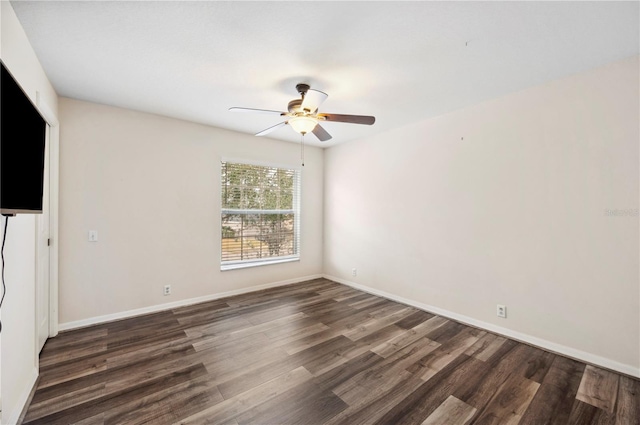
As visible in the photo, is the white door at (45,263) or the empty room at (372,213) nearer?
the empty room at (372,213)

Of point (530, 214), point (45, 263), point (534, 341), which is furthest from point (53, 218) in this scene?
point (534, 341)

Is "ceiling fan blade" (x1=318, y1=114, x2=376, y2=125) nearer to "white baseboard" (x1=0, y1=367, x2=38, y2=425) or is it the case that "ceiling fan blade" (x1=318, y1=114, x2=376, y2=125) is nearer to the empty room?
the empty room

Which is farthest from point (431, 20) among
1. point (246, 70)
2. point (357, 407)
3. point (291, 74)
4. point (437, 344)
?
point (437, 344)

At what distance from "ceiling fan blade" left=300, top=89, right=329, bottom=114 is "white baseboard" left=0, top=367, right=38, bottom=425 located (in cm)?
271

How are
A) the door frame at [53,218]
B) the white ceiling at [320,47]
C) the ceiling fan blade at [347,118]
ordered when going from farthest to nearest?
the door frame at [53,218]
the ceiling fan blade at [347,118]
the white ceiling at [320,47]

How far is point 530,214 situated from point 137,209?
4.36 m

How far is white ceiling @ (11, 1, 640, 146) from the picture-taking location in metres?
1.69

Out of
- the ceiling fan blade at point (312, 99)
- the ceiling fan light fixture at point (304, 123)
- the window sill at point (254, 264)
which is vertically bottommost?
the window sill at point (254, 264)

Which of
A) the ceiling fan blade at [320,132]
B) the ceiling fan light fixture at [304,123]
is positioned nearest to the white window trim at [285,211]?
the ceiling fan blade at [320,132]

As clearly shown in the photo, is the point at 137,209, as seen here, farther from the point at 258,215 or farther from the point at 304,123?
the point at 304,123

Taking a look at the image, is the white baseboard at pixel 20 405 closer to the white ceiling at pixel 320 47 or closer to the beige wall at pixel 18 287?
the beige wall at pixel 18 287

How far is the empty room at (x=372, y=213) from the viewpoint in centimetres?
176

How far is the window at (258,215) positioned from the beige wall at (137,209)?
0.63ft

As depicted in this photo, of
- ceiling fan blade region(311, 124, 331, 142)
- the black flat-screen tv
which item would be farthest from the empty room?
ceiling fan blade region(311, 124, 331, 142)
